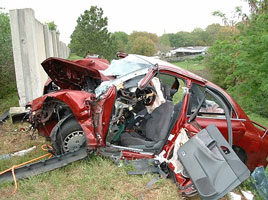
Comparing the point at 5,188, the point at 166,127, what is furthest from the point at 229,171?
the point at 5,188

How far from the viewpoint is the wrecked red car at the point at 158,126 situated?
10.6ft

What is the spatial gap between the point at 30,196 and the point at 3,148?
214 centimetres

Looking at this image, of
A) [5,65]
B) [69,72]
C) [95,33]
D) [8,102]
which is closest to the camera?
[69,72]

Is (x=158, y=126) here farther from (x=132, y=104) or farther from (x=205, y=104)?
(x=205, y=104)

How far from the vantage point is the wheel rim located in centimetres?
393

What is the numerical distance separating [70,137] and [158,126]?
52.5 inches

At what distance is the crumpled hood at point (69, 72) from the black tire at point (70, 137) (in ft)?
3.23

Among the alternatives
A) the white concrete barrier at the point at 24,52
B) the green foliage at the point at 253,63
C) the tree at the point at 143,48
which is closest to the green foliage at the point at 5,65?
the white concrete barrier at the point at 24,52

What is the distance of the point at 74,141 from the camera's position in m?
3.95

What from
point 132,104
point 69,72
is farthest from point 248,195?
point 69,72

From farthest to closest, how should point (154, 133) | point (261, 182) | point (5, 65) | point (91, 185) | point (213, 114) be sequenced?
point (5, 65) → point (213, 114) → point (154, 133) → point (261, 182) → point (91, 185)

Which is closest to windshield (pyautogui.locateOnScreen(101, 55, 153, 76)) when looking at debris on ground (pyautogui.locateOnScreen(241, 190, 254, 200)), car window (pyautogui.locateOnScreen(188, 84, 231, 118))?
car window (pyautogui.locateOnScreen(188, 84, 231, 118))

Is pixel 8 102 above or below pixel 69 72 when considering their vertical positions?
below

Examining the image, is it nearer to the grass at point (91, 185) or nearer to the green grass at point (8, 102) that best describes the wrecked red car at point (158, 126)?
the grass at point (91, 185)
